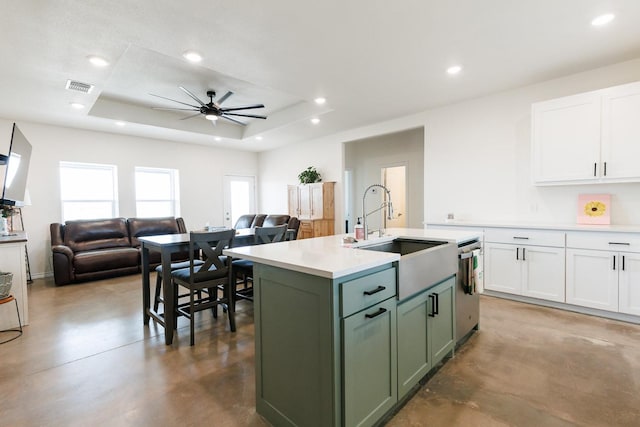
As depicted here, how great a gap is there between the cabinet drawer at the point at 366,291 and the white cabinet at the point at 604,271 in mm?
2753

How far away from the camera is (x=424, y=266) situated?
1.91m

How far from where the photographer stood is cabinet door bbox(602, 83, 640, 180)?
120 inches

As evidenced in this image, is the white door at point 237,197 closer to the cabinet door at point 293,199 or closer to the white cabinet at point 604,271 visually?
the cabinet door at point 293,199

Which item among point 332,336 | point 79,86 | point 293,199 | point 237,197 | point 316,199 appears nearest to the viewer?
point 332,336

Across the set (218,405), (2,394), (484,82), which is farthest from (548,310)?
(2,394)

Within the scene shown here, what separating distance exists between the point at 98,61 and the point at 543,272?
524 cm

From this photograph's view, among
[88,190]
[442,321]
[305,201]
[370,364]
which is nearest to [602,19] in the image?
[442,321]

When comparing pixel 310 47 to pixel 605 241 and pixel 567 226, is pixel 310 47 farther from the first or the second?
pixel 605 241

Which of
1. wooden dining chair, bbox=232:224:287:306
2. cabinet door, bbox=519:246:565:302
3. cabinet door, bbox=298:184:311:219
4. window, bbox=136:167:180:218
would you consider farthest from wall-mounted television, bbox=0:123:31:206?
cabinet door, bbox=519:246:565:302

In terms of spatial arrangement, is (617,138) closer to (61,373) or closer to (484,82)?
(484,82)

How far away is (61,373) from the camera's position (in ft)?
7.31

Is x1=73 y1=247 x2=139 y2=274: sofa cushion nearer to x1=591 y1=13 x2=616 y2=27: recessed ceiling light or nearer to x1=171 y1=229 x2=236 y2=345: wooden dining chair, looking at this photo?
x1=171 y1=229 x2=236 y2=345: wooden dining chair

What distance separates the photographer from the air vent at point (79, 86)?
3609mm

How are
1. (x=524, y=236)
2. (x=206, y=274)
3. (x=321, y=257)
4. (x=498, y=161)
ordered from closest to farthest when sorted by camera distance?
(x=321, y=257)
(x=206, y=274)
(x=524, y=236)
(x=498, y=161)
